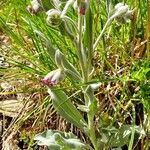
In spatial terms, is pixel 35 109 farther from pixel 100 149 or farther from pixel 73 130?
pixel 100 149

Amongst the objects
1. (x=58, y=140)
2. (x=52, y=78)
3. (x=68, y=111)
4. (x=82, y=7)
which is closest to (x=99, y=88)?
(x=68, y=111)

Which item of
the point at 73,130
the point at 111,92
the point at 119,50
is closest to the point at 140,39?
the point at 119,50

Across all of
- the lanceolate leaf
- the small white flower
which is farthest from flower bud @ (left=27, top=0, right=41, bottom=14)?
the lanceolate leaf

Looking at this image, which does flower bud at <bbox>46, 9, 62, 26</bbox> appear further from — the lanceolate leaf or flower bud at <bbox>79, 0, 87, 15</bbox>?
the lanceolate leaf

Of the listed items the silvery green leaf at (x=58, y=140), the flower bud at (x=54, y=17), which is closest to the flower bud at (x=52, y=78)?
the flower bud at (x=54, y=17)

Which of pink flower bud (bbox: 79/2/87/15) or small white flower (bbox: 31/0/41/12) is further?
small white flower (bbox: 31/0/41/12)

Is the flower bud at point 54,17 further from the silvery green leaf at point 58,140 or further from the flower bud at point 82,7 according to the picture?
the silvery green leaf at point 58,140

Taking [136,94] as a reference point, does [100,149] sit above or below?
below

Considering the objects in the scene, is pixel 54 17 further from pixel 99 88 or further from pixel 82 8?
pixel 99 88
